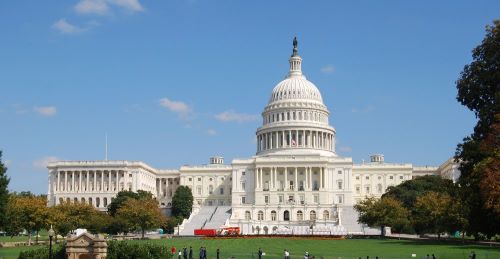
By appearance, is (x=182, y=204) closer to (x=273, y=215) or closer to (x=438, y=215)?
(x=273, y=215)

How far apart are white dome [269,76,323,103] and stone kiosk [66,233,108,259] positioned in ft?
434

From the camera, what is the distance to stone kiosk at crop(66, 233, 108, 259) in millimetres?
38281

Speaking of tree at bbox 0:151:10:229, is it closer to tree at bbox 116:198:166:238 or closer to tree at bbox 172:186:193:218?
tree at bbox 116:198:166:238

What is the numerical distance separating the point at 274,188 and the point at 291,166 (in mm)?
5576

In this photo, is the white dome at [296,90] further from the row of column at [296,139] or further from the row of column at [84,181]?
the row of column at [84,181]

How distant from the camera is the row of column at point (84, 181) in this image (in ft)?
541

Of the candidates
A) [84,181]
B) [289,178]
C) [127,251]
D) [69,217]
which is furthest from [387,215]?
[84,181]

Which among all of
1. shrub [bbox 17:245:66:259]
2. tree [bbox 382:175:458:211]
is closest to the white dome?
tree [bbox 382:175:458:211]

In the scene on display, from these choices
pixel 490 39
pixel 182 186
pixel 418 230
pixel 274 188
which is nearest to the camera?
pixel 490 39

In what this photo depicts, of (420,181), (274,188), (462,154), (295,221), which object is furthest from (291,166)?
(462,154)

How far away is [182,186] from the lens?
162 metres

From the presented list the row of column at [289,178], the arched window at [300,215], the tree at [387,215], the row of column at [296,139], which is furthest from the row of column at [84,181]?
the tree at [387,215]

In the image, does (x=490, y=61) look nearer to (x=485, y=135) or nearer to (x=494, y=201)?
(x=485, y=135)

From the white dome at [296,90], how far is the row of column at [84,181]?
39829 mm
